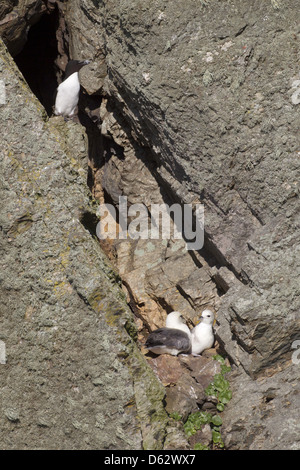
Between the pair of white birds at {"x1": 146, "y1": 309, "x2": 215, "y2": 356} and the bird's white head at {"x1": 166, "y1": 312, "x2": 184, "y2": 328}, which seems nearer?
the pair of white birds at {"x1": 146, "y1": 309, "x2": 215, "y2": 356}

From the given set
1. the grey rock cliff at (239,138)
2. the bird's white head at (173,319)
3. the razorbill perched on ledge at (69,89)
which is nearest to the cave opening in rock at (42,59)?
the razorbill perched on ledge at (69,89)

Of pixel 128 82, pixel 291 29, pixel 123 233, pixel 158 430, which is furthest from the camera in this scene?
pixel 123 233

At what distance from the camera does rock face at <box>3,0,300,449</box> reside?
668cm

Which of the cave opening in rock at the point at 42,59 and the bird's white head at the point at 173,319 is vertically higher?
the cave opening in rock at the point at 42,59

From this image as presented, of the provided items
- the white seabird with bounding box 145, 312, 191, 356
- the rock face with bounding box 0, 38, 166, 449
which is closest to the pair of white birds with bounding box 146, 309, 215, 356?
the white seabird with bounding box 145, 312, 191, 356

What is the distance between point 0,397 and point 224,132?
12.6ft

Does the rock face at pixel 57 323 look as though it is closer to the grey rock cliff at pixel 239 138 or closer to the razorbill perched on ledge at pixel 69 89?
the grey rock cliff at pixel 239 138

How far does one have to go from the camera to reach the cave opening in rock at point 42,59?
9727 millimetres

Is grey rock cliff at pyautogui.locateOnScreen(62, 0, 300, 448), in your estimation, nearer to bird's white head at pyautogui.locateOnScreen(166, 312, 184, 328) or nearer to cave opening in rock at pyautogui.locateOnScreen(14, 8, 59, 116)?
bird's white head at pyautogui.locateOnScreen(166, 312, 184, 328)

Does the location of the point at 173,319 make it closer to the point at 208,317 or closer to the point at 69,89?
the point at 208,317

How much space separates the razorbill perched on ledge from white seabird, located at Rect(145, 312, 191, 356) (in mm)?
3536

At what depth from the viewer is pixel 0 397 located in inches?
263

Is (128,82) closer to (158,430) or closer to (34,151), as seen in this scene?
(34,151)

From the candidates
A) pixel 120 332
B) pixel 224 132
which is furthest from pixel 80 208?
pixel 224 132
